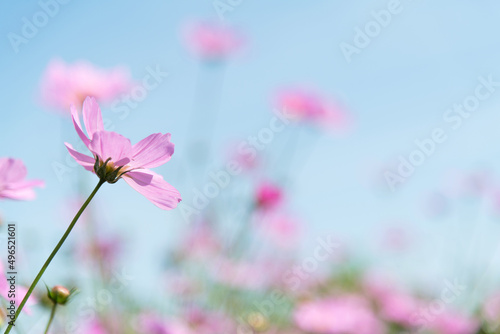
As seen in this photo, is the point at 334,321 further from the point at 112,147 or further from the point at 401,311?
the point at 112,147

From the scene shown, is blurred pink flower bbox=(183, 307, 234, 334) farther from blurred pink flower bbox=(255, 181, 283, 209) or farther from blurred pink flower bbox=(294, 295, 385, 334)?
blurred pink flower bbox=(255, 181, 283, 209)

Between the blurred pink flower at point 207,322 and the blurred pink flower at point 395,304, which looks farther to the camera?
the blurred pink flower at point 395,304

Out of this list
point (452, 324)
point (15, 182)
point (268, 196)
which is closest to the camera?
point (15, 182)

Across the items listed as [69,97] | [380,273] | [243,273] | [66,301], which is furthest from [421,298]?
[66,301]

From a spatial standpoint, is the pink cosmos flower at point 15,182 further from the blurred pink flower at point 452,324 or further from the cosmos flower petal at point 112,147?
the blurred pink flower at point 452,324

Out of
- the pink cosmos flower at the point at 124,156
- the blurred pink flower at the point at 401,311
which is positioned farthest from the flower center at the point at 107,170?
the blurred pink flower at the point at 401,311

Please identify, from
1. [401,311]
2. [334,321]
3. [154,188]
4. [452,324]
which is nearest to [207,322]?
[334,321]

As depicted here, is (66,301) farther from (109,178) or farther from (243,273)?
(243,273)
